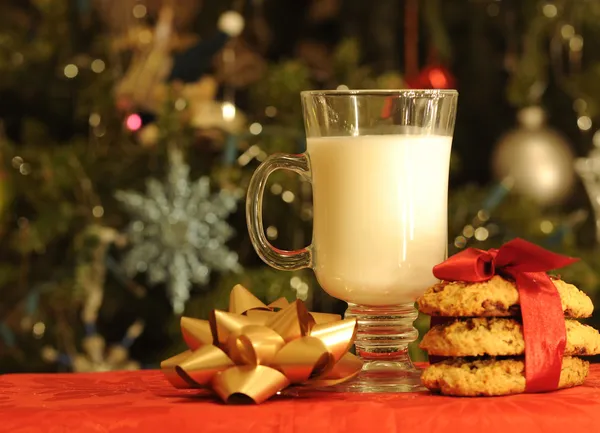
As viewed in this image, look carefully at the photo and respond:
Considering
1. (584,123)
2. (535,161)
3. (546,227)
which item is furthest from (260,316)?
(584,123)

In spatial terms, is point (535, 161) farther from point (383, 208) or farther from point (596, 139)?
point (383, 208)

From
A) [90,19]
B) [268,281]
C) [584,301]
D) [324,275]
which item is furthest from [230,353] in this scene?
[90,19]

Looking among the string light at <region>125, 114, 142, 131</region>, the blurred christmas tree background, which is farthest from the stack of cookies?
the string light at <region>125, 114, 142, 131</region>

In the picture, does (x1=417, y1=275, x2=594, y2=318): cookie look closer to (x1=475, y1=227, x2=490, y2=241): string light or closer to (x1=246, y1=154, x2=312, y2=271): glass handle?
(x1=246, y1=154, x2=312, y2=271): glass handle

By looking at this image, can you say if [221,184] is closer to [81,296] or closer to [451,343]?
[81,296]

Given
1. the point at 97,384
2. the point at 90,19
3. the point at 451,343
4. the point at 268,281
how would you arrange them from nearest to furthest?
the point at 451,343
the point at 97,384
the point at 268,281
the point at 90,19

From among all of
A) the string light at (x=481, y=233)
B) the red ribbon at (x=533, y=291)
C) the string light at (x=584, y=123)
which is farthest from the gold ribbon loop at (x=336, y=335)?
the string light at (x=584, y=123)

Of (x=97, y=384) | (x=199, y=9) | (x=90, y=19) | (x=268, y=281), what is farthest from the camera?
(x=199, y=9)
